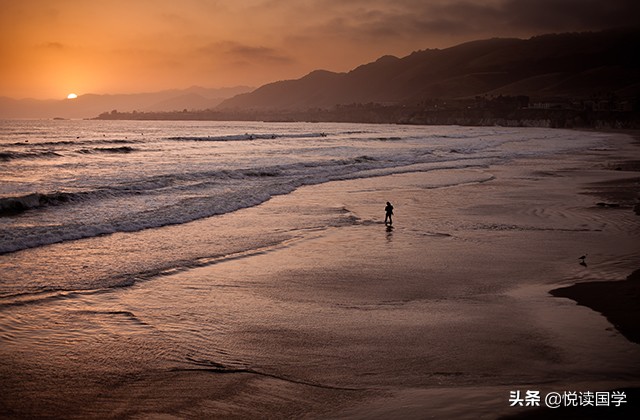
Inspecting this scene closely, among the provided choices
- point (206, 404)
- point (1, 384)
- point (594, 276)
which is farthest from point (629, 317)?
point (1, 384)

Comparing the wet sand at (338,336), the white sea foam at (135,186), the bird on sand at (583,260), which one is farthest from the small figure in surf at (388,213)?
the white sea foam at (135,186)

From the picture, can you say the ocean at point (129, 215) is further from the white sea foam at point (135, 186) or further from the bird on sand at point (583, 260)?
the bird on sand at point (583, 260)

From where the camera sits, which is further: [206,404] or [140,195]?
[140,195]

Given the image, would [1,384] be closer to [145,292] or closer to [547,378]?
[145,292]

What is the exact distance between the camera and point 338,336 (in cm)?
901

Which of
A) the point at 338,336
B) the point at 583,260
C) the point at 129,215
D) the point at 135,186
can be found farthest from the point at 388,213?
the point at 135,186

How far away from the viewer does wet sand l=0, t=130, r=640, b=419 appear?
684 cm

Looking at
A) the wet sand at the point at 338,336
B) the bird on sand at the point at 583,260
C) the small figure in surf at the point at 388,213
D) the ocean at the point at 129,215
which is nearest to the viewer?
the wet sand at the point at 338,336

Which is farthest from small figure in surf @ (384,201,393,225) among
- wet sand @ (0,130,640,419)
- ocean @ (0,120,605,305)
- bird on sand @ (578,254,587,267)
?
bird on sand @ (578,254,587,267)

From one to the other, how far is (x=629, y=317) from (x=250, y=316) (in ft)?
21.7

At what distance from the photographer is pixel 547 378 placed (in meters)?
7.31

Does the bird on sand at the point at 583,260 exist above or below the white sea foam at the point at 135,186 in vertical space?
below

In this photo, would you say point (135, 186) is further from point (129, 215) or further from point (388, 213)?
point (388, 213)

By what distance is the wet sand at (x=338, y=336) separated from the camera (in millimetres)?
6836
